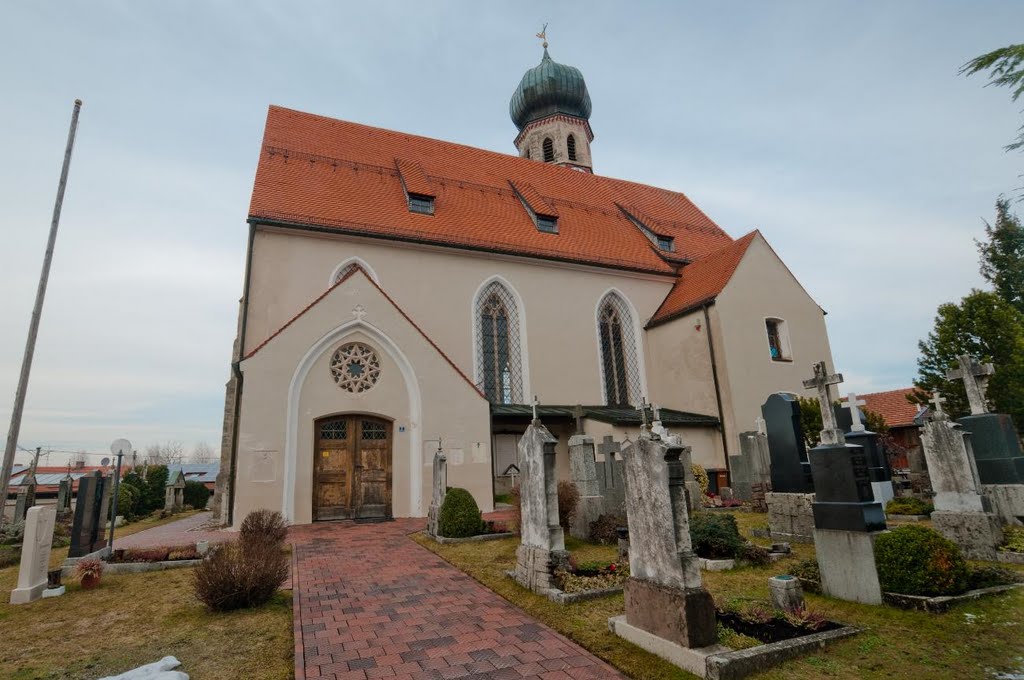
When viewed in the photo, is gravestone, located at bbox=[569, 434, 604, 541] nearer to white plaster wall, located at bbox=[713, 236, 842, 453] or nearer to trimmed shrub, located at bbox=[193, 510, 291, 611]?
trimmed shrub, located at bbox=[193, 510, 291, 611]

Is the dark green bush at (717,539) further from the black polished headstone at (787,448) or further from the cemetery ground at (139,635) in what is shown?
the cemetery ground at (139,635)

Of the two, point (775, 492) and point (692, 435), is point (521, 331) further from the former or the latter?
point (775, 492)

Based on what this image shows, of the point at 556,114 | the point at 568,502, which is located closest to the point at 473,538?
the point at 568,502

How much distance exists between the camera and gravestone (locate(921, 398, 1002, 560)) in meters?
7.02

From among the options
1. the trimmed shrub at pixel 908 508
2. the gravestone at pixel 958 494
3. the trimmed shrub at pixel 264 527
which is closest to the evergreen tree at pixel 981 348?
the trimmed shrub at pixel 908 508

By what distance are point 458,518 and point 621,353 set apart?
1181 cm

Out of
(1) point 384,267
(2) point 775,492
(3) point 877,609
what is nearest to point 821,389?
(2) point 775,492

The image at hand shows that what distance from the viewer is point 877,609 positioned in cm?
504

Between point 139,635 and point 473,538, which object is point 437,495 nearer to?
point 473,538

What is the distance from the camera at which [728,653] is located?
378 cm

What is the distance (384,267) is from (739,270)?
11838 mm

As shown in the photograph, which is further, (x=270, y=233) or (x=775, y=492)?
(x=270, y=233)

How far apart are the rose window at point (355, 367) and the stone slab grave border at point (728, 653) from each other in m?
9.84

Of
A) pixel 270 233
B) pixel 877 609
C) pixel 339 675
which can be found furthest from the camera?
pixel 270 233
